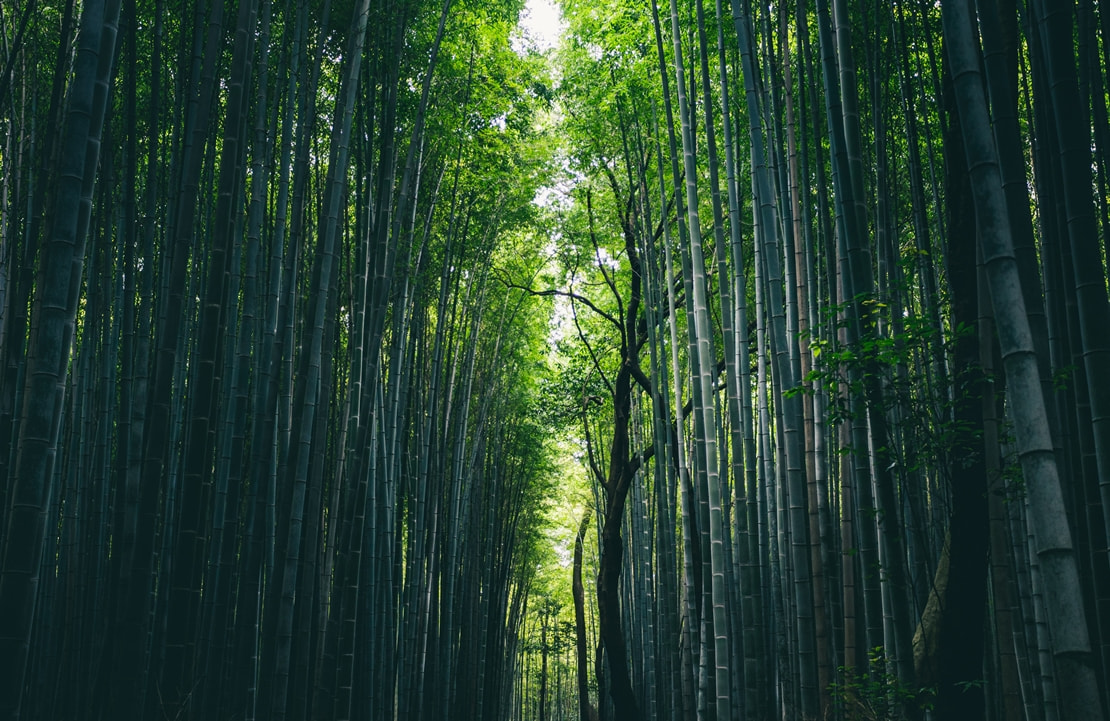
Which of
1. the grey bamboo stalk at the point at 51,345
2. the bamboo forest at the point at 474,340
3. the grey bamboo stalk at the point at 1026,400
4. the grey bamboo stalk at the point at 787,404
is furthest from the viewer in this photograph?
the grey bamboo stalk at the point at 787,404

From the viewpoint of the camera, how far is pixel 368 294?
4941 millimetres

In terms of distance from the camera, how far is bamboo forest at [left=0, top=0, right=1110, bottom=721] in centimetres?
206

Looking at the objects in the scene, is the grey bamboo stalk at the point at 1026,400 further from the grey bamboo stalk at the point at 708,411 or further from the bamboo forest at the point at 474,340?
the grey bamboo stalk at the point at 708,411

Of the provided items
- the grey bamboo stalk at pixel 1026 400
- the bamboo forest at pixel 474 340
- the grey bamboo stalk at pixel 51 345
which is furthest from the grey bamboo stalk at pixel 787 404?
the grey bamboo stalk at pixel 51 345

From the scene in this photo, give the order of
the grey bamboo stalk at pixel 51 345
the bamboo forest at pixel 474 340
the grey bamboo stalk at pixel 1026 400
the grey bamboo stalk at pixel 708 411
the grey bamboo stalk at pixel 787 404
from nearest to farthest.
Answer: the grey bamboo stalk at pixel 1026 400 < the grey bamboo stalk at pixel 51 345 < the bamboo forest at pixel 474 340 < the grey bamboo stalk at pixel 787 404 < the grey bamboo stalk at pixel 708 411

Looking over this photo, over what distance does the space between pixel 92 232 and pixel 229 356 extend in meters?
1.42

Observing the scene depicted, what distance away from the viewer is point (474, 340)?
8.04 metres

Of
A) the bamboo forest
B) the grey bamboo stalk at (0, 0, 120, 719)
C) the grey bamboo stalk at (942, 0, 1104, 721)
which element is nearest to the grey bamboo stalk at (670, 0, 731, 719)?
the bamboo forest

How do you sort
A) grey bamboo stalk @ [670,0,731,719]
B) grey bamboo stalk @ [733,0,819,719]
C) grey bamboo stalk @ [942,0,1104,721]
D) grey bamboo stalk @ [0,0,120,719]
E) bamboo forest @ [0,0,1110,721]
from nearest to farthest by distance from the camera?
grey bamboo stalk @ [942,0,1104,721], grey bamboo stalk @ [0,0,120,719], bamboo forest @ [0,0,1110,721], grey bamboo stalk @ [733,0,819,719], grey bamboo stalk @ [670,0,731,719]

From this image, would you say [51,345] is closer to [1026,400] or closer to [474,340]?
[1026,400]

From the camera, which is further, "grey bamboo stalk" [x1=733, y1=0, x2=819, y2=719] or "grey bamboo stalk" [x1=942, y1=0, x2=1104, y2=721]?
"grey bamboo stalk" [x1=733, y1=0, x2=819, y2=719]

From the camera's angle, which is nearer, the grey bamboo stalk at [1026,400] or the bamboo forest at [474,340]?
the grey bamboo stalk at [1026,400]

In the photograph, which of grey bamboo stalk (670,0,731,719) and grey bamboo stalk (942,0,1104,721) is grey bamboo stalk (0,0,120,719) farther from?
grey bamboo stalk (670,0,731,719)

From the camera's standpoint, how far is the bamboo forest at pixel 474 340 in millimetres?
2059
